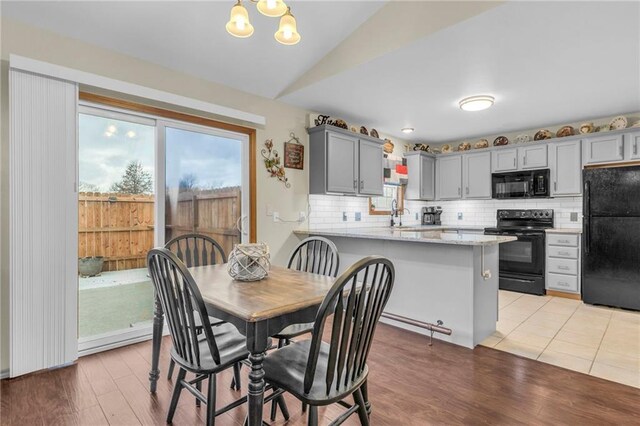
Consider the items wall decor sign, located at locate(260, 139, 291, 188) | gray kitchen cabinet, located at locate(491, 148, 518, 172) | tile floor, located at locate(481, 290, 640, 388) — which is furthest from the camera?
gray kitchen cabinet, located at locate(491, 148, 518, 172)

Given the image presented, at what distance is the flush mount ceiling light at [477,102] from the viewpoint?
3615 mm

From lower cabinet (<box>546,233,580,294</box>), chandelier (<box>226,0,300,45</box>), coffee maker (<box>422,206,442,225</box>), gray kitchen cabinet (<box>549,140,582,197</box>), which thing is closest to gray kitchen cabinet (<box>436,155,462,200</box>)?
coffee maker (<box>422,206,442,225</box>)

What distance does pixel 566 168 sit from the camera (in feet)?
14.7

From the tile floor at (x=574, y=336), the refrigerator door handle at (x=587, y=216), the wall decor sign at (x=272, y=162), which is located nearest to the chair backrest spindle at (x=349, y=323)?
the tile floor at (x=574, y=336)

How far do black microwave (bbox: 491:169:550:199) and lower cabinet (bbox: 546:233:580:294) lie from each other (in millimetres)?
689

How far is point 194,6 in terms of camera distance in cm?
248

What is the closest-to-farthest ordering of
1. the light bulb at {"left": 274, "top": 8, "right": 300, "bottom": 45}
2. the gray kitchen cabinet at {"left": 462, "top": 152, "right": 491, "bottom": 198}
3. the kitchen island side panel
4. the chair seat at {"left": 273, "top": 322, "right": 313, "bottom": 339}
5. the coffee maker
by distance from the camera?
1. the light bulb at {"left": 274, "top": 8, "right": 300, "bottom": 45}
2. the chair seat at {"left": 273, "top": 322, "right": 313, "bottom": 339}
3. the kitchen island side panel
4. the gray kitchen cabinet at {"left": 462, "top": 152, "right": 491, "bottom": 198}
5. the coffee maker

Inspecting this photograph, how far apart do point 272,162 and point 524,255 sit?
358cm

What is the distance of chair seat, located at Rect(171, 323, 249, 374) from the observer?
1485 mm

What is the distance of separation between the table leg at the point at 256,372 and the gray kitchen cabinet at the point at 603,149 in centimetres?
487

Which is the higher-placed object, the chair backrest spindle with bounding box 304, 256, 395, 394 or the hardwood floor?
the chair backrest spindle with bounding box 304, 256, 395, 394

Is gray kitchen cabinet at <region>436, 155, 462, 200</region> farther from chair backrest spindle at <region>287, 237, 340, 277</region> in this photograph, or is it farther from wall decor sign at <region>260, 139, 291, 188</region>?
chair backrest spindle at <region>287, 237, 340, 277</region>

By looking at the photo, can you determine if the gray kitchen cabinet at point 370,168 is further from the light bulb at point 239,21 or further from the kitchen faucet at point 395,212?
the light bulb at point 239,21

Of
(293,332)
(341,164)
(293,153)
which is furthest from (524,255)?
(293,332)
